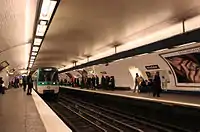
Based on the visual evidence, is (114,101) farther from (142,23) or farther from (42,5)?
(42,5)

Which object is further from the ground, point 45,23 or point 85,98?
point 45,23

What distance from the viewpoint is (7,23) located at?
10.7 m

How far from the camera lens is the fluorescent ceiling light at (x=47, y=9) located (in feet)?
26.4

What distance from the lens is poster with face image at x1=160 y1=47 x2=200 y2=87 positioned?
49.2 feet

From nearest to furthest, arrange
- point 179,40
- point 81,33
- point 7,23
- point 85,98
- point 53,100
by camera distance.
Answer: point 7,23 < point 179,40 < point 81,33 < point 53,100 < point 85,98

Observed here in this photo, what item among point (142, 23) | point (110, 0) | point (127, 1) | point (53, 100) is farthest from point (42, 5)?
point (53, 100)

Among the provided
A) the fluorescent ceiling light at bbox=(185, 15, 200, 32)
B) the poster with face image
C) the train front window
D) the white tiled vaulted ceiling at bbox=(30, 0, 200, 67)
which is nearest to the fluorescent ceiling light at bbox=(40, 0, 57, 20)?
the white tiled vaulted ceiling at bbox=(30, 0, 200, 67)

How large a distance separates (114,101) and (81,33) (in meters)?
8.37

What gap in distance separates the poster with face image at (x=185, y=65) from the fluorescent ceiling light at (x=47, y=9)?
7.58 m

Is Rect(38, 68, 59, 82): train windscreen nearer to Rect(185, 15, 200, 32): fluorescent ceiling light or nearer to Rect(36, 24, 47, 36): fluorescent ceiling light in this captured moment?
Rect(36, 24, 47, 36): fluorescent ceiling light

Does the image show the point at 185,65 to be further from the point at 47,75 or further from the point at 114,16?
the point at 47,75

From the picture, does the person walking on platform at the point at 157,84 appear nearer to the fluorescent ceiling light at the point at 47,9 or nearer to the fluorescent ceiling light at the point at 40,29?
the fluorescent ceiling light at the point at 40,29

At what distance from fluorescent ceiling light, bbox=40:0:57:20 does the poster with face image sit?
7.58m

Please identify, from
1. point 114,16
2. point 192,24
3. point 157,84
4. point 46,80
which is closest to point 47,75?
point 46,80
